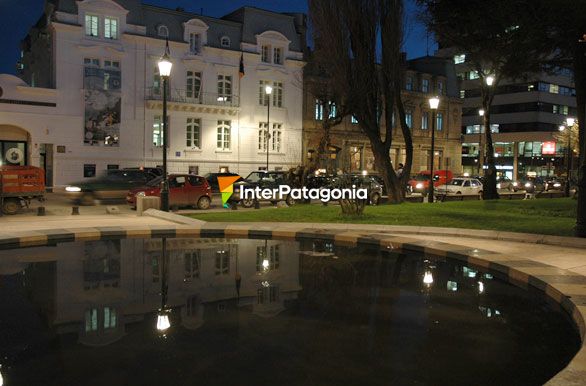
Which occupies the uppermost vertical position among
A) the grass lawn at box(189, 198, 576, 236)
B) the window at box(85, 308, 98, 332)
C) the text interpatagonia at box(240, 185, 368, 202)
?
the text interpatagonia at box(240, 185, 368, 202)

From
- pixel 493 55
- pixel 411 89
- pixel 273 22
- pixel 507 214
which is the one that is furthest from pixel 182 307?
pixel 411 89

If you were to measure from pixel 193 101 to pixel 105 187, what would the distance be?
17737 mm

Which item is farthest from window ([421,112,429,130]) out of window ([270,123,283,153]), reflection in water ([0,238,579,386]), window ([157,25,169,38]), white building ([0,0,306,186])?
reflection in water ([0,238,579,386])

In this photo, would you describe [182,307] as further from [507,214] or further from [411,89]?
[411,89]

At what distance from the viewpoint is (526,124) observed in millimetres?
74812

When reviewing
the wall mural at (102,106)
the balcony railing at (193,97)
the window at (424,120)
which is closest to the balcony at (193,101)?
the balcony railing at (193,97)

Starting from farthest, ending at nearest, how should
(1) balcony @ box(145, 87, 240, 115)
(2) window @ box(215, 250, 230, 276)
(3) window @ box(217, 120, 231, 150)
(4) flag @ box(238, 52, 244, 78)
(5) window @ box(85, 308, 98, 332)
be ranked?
(3) window @ box(217, 120, 231, 150) → (1) balcony @ box(145, 87, 240, 115) → (4) flag @ box(238, 52, 244, 78) → (2) window @ box(215, 250, 230, 276) → (5) window @ box(85, 308, 98, 332)

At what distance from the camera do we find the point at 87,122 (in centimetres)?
3534

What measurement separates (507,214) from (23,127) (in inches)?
1144

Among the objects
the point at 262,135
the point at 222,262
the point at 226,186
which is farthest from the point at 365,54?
the point at 262,135

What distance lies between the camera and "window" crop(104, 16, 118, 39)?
118ft

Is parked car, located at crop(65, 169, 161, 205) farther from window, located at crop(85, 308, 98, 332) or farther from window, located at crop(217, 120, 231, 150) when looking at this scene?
window, located at crop(217, 120, 231, 150)

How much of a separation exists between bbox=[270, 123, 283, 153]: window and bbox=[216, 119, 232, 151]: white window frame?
395cm

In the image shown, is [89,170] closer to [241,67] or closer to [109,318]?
[241,67]
